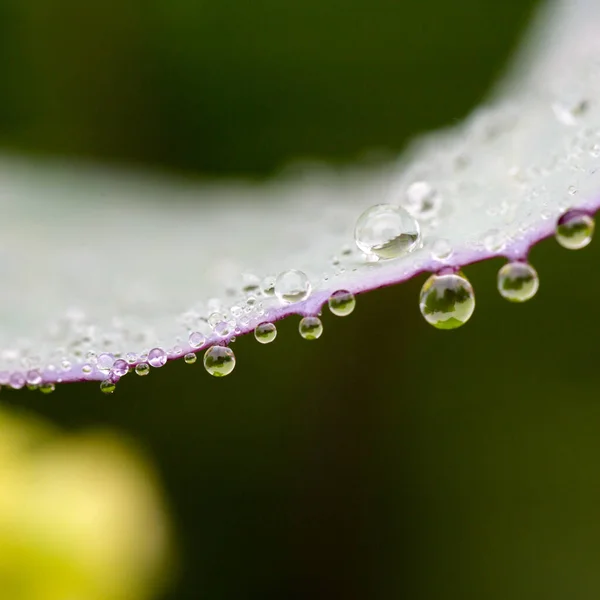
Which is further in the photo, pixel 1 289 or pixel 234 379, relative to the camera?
pixel 234 379

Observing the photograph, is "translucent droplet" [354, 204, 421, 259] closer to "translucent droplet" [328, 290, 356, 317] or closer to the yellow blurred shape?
"translucent droplet" [328, 290, 356, 317]

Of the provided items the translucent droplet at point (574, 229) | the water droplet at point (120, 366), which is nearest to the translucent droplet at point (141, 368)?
the water droplet at point (120, 366)

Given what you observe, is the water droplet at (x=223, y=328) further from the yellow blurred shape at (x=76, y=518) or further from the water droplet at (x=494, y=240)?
the yellow blurred shape at (x=76, y=518)

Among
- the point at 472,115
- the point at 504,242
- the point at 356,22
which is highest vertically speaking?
the point at 356,22

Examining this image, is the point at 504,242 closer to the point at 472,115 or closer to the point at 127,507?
the point at 472,115

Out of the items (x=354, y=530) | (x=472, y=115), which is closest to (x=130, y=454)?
(x=354, y=530)

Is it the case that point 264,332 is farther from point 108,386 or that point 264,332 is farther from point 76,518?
point 76,518
